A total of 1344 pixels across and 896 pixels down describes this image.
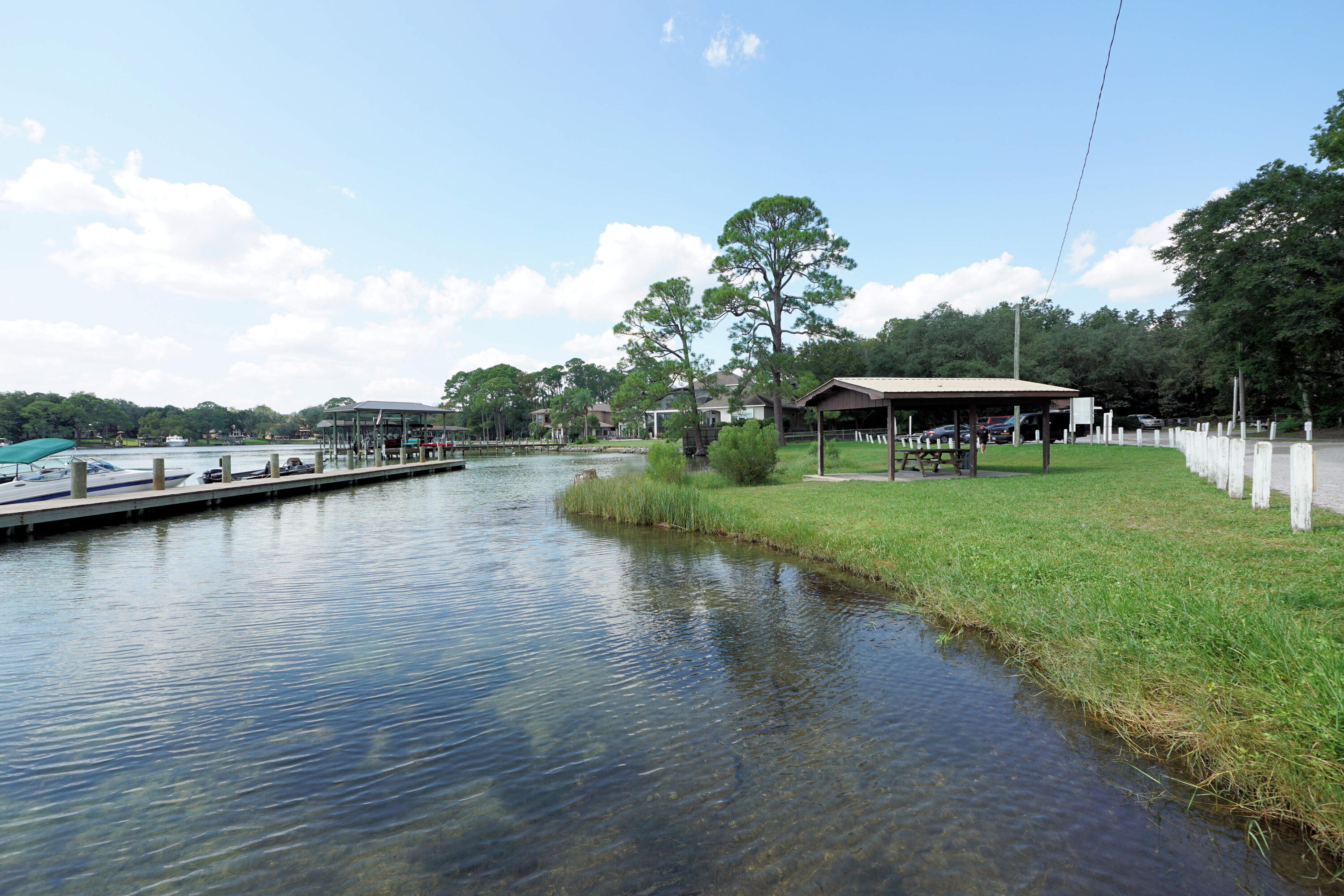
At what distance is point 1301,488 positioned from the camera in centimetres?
868

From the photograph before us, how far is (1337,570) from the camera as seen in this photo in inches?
271

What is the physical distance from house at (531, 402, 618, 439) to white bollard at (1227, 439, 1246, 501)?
7377 centimetres

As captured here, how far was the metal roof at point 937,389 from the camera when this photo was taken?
19.7 m

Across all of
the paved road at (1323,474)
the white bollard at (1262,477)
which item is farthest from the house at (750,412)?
the white bollard at (1262,477)

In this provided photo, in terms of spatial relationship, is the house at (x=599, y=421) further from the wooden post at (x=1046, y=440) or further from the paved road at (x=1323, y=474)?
the paved road at (x=1323, y=474)

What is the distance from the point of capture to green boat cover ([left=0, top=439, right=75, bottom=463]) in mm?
20469

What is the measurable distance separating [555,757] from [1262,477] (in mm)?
11741

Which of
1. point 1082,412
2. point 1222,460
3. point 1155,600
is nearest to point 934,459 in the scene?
point 1222,460

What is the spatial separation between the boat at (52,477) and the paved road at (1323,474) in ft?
91.4

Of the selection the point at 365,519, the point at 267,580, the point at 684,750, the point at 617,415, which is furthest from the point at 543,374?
the point at 684,750

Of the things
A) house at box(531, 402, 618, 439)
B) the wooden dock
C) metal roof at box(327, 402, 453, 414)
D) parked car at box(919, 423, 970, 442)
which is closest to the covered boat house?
metal roof at box(327, 402, 453, 414)

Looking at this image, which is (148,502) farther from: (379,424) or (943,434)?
(943,434)

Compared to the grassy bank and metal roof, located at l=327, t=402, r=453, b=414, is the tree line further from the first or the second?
the grassy bank

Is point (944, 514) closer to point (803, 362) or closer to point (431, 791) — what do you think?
point (431, 791)
